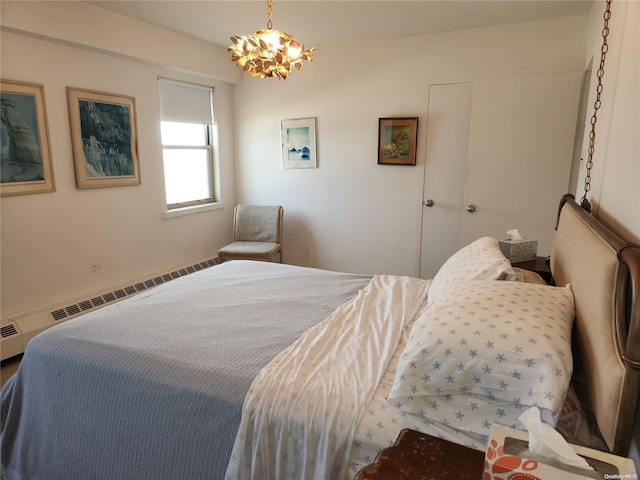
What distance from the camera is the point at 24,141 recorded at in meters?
2.70

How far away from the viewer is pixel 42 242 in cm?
287

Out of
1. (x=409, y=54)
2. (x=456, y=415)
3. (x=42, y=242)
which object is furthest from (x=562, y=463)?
(x=409, y=54)

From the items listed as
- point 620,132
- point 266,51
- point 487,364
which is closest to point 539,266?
point 620,132

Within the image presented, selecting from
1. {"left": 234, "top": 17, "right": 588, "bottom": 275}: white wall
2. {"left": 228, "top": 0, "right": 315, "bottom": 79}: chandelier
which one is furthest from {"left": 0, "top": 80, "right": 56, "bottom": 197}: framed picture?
{"left": 234, "top": 17, "right": 588, "bottom": 275}: white wall

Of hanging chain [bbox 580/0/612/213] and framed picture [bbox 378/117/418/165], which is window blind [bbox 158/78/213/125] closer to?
framed picture [bbox 378/117/418/165]

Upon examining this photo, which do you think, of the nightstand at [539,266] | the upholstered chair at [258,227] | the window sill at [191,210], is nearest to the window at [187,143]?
the window sill at [191,210]

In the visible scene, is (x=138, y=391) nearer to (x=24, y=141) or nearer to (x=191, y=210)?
(x=24, y=141)

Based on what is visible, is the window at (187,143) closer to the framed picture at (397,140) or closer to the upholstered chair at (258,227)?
the upholstered chair at (258,227)

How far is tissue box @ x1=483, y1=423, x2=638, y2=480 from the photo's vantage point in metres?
0.72

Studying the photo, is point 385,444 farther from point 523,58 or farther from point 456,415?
point 523,58

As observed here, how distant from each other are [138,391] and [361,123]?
3240 mm

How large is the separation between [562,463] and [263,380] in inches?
34.1

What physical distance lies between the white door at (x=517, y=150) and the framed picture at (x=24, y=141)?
3131 millimetres

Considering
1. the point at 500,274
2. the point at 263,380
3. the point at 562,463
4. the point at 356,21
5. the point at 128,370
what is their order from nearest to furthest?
1. the point at 562,463
2. the point at 263,380
3. the point at 128,370
4. the point at 500,274
5. the point at 356,21
